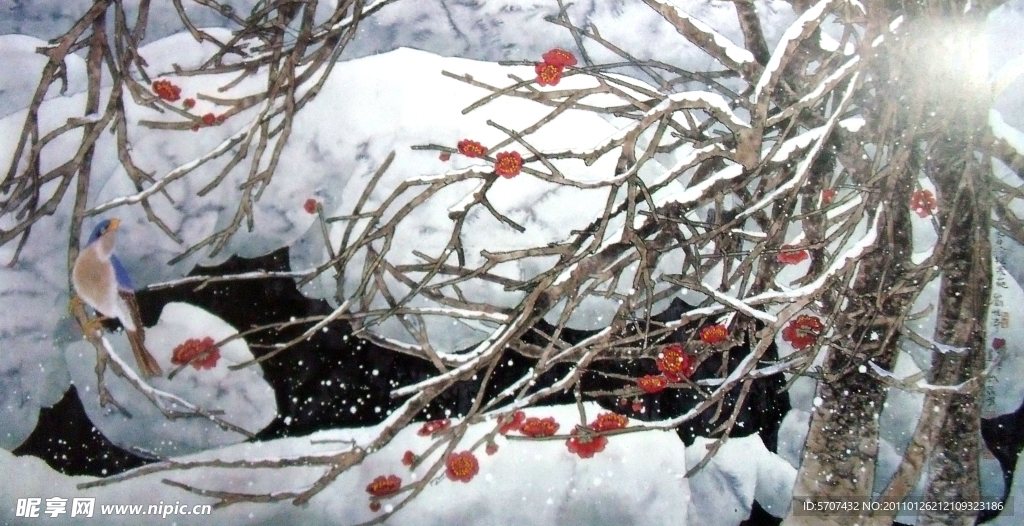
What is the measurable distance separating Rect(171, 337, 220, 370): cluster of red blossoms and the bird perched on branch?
0.05 metres

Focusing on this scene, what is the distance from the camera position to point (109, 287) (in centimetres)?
146

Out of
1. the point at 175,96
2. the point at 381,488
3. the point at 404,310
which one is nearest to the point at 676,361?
the point at 404,310

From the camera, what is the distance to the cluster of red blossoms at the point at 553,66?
4.70 ft

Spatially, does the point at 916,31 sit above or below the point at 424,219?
above

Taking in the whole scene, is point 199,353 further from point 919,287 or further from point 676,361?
point 919,287

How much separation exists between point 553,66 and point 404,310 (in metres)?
0.54

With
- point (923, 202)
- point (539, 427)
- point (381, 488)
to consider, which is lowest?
point (381, 488)

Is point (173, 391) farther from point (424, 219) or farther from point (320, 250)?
point (424, 219)

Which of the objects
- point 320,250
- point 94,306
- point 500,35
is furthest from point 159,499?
point 500,35

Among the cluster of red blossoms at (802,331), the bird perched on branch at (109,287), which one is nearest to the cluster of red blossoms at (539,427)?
the cluster of red blossoms at (802,331)

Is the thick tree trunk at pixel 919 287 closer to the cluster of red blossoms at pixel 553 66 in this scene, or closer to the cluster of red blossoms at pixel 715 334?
the cluster of red blossoms at pixel 715 334

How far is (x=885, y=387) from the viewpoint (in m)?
1.43

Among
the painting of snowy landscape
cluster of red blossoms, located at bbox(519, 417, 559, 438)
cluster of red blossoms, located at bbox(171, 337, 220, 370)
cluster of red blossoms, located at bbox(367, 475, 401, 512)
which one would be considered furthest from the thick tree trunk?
cluster of red blossoms, located at bbox(171, 337, 220, 370)

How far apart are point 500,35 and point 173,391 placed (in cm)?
94
